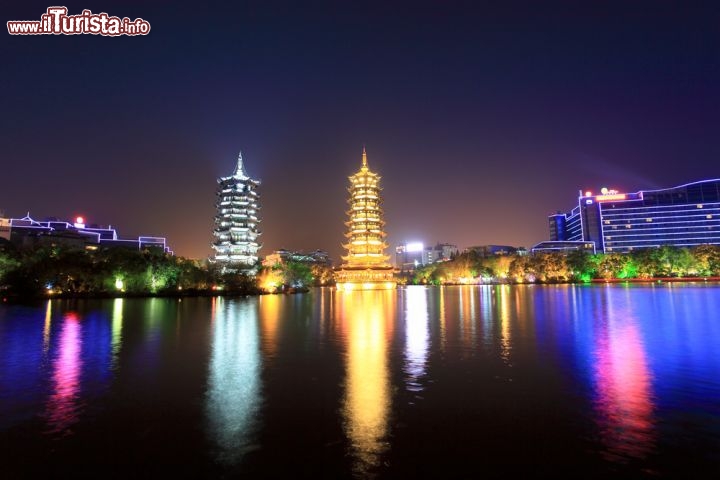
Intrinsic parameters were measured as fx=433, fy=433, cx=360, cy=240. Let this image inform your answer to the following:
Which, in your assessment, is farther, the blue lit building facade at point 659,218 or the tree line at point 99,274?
the blue lit building facade at point 659,218

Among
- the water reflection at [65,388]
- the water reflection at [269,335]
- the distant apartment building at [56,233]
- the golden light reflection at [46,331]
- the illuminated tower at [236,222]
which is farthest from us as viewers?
the distant apartment building at [56,233]

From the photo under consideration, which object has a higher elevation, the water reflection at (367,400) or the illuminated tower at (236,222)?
the illuminated tower at (236,222)

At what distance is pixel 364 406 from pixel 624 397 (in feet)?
22.4

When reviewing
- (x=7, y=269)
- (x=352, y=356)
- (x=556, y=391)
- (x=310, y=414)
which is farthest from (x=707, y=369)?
(x=7, y=269)

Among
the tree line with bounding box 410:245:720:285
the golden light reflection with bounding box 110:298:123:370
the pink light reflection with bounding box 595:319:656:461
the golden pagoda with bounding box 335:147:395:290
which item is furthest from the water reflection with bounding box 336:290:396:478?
the tree line with bounding box 410:245:720:285

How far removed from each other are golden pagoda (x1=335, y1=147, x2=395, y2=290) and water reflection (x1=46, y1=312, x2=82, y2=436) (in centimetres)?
7965

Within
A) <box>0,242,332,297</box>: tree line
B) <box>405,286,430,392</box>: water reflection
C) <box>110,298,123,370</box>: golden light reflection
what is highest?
<box>0,242,332,297</box>: tree line

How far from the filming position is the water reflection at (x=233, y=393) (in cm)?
868

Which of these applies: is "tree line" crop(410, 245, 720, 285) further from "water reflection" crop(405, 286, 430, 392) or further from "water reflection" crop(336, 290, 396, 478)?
"water reflection" crop(336, 290, 396, 478)

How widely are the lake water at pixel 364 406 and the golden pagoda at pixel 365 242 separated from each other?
78.3m

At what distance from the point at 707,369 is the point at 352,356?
12.2 m

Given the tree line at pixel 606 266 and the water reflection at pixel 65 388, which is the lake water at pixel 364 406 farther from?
the tree line at pixel 606 266

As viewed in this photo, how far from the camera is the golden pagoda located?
329 feet

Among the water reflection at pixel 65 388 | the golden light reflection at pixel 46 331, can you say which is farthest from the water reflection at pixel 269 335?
the golden light reflection at pixel 46 331
